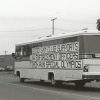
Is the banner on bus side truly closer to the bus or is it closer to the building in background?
the bus

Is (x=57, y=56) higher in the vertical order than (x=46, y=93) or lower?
higher

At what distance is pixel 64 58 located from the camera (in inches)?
869

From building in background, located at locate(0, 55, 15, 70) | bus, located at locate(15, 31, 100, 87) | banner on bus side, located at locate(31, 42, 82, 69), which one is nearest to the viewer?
bus, located at locate(15, 31, 100, 87)

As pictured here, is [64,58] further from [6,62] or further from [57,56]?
[6,62]

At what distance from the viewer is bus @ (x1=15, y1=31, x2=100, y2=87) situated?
800 inches

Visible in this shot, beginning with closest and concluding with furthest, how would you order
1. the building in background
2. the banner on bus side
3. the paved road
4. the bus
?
the paved road
the bus
the banner on bus side
the building in background

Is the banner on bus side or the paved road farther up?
the banner on bus side

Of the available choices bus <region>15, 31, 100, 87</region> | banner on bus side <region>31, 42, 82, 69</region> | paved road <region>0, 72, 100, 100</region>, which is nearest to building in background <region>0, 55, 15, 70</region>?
bus <region>15, 31, 100, 87</region>

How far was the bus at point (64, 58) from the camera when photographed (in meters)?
20.3

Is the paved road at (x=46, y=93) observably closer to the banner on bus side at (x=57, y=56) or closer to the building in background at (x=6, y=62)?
the banner on bus side at (x=57, y=56)

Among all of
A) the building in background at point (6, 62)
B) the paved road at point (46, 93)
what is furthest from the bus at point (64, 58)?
the building in background at point (6, 62)

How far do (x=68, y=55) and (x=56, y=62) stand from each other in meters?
1.47

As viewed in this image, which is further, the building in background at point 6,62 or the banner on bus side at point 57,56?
the building in background at point 6,62

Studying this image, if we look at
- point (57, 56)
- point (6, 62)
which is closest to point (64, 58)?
point (57, 56)
